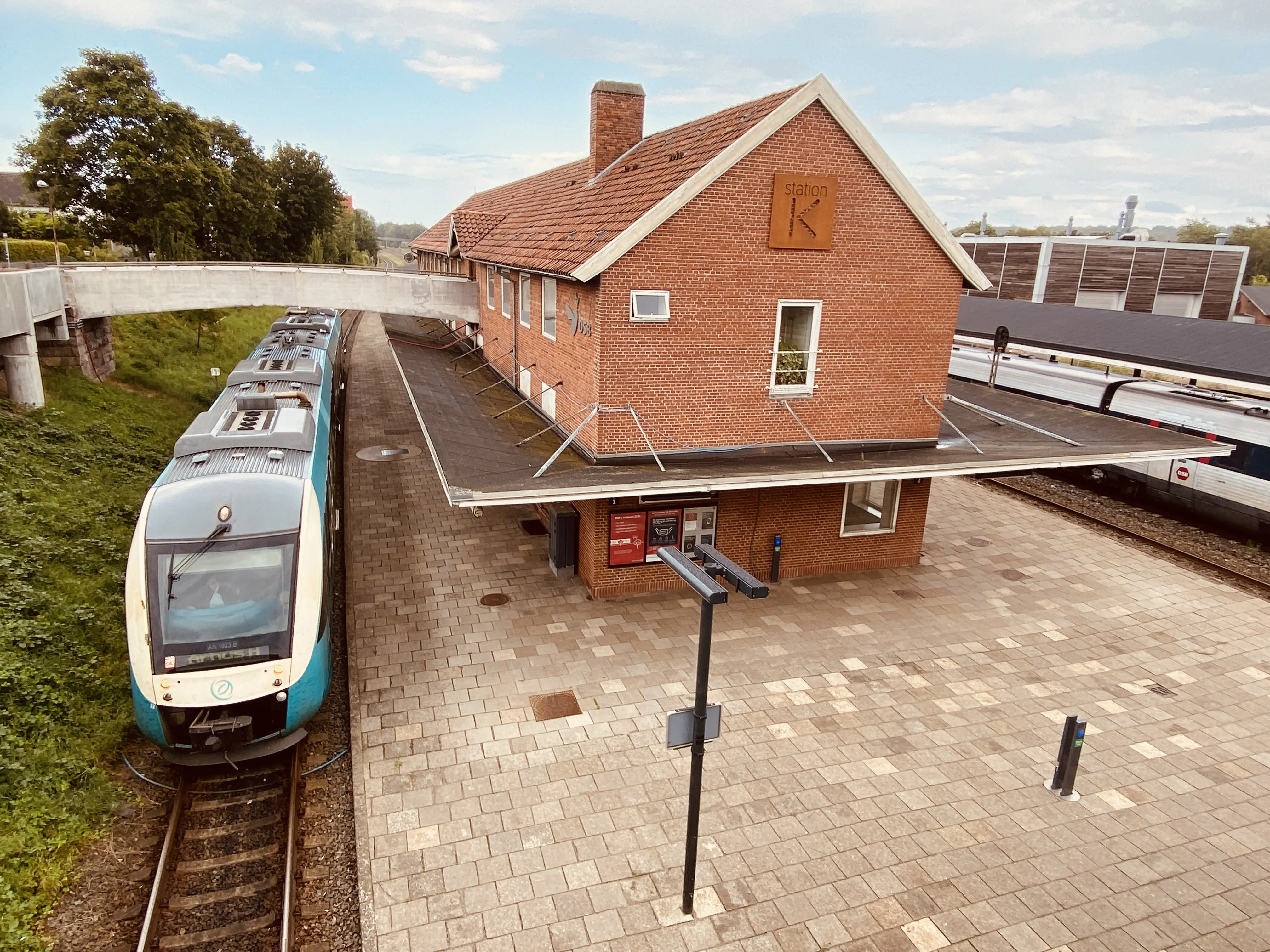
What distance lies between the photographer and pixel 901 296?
42.1ft

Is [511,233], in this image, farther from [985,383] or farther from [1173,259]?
[1173,259]

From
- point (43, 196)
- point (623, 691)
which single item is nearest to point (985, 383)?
point (623, 691)

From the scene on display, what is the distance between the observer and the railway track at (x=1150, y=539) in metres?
14.7

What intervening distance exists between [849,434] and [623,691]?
631cm

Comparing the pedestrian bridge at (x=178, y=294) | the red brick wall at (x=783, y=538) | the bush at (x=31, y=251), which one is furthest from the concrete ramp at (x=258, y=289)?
the red brick wall at (x=783, y=538)

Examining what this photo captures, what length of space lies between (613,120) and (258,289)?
1138 cm

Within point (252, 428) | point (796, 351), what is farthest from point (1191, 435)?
point (252, 428)

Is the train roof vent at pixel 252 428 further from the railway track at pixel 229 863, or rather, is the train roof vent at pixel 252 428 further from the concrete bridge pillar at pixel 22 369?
the concrete bridge pillar at pixel 22 369

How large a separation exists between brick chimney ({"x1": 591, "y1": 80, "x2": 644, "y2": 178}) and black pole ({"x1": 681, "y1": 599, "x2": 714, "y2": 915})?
1275 centimetres

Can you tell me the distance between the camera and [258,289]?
2083cm

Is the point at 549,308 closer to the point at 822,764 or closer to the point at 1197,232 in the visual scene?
the point at 822,764

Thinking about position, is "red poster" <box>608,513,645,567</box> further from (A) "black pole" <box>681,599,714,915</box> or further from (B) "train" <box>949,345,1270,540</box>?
(B) "train" <box>949,345,1270,540</box>

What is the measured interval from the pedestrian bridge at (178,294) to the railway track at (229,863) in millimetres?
12141

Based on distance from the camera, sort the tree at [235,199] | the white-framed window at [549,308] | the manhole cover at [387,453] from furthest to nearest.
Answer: the tree at [235,199]
the manhole cover at [387,453]
the white-framed window at [549,308]
